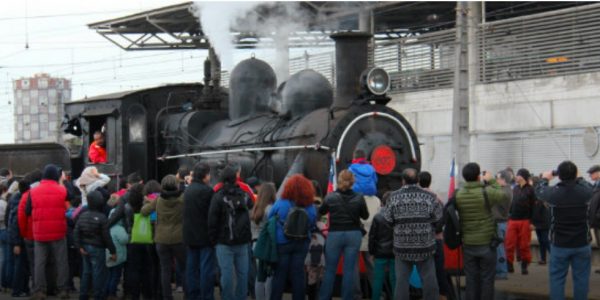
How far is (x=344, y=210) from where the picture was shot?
421 inches

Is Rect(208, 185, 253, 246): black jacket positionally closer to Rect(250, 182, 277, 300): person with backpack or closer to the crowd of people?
the crowd of people

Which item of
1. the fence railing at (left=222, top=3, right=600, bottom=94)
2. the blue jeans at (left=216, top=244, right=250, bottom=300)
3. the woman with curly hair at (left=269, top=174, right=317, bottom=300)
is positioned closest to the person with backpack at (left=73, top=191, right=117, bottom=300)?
the blue jeans at (left=216, top=244, right=250, bottom=300)

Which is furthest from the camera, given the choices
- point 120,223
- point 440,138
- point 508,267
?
point 440,138

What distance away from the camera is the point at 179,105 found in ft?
57.4

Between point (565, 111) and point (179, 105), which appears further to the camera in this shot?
point (565, 111)

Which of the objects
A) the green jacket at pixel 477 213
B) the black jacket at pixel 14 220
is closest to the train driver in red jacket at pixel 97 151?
the black jacket at pixel 14 220

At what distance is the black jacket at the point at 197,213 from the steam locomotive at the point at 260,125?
8.13ft

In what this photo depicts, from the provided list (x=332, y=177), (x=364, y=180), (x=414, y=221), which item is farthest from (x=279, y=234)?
(x=332, y=177)

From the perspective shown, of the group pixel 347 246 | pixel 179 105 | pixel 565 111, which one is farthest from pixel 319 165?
pixel 565 111

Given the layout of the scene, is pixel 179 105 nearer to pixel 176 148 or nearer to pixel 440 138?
pixel 176 148

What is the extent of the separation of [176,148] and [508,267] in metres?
5.70

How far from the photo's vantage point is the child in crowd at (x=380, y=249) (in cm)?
1080

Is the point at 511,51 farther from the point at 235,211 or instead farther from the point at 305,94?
the point at 235,211

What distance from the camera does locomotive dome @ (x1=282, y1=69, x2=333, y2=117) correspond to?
14383 mm
